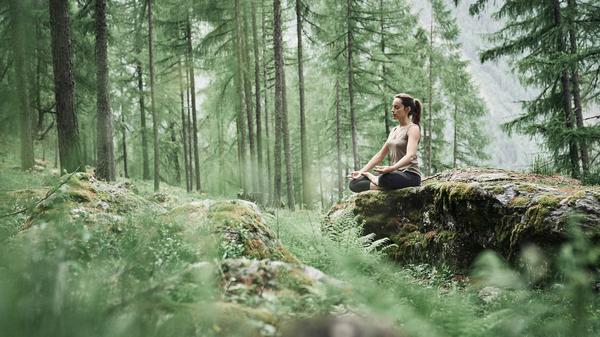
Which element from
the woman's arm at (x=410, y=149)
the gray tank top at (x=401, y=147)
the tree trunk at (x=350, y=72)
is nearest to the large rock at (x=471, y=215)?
the gray tank top at (x=401, y=147)

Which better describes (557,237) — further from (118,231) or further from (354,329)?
(118,231)

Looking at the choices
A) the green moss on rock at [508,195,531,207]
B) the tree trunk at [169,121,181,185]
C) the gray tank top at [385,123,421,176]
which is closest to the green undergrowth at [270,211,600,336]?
A: the green moss on rock at [508,195,531,207]

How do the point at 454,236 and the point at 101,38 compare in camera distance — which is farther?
the point at 101,38

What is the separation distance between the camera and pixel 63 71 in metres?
8.82

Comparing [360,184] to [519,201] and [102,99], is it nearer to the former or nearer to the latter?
[519,201]

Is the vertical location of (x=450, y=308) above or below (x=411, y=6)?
below

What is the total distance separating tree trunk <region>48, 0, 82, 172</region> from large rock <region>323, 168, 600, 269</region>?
6.04m

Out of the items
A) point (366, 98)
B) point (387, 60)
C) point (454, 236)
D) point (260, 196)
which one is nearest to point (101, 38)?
point (260, 196)

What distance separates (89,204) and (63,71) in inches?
216

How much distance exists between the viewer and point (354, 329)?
4.71 feet

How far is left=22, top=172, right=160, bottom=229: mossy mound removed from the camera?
385cm

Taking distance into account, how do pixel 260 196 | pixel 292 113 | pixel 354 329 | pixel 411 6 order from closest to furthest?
pixel 354 329 < pixel 260 196 < pixel 411 6 < pixel 292 113

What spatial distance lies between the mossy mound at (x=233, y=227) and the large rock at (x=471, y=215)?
1112mm

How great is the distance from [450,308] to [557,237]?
351cm
